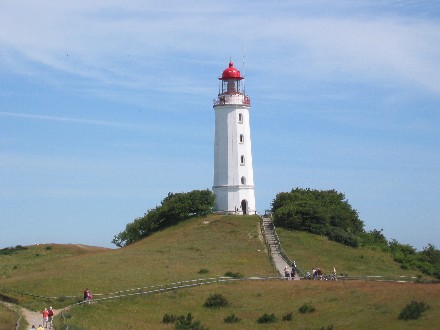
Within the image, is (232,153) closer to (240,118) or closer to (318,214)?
(240,118)

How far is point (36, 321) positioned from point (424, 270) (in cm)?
3668

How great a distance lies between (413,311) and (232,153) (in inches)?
1710

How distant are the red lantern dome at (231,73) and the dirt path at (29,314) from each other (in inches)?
1537

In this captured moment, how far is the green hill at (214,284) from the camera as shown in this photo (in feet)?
153

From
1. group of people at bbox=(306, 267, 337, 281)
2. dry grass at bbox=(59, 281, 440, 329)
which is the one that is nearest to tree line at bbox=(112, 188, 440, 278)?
group of people at bbox=(306, 267, 337, 281)

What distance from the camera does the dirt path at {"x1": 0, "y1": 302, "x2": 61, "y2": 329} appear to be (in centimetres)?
4647

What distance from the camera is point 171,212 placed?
83.4 meters

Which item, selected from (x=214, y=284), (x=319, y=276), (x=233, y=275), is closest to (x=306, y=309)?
(x=214, y=284)

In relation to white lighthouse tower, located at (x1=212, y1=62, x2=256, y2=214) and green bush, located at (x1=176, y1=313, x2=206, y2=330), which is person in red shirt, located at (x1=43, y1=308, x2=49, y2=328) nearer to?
green bush, located at (x1=176, y1=313, x2=206, y2=330)

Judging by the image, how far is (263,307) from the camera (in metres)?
50.8

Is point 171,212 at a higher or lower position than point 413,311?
higher

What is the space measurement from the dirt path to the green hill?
1.04 meters

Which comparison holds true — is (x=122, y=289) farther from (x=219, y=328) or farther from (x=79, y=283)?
(x=219, y=328)

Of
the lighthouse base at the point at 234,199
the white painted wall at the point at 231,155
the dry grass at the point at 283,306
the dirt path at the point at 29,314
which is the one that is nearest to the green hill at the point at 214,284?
the dry grass at the point at 283,306
